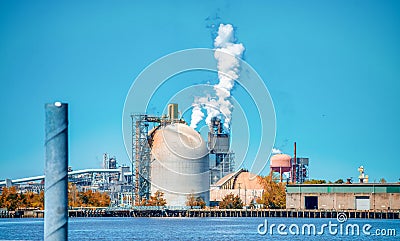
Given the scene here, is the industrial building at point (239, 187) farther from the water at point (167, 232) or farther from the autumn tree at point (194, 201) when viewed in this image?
the water at point (167, 232)

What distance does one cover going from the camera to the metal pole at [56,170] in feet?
20.4

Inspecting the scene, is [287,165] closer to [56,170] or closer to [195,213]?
[195,213]

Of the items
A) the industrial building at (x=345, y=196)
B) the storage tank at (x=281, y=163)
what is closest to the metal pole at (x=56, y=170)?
the industrial building at (x=345, y=196)

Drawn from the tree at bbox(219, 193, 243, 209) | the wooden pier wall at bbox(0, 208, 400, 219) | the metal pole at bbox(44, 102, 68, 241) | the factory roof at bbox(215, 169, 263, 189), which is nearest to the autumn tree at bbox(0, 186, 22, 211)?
the wooden pier wall at bbox(0, 208, 400, 219)

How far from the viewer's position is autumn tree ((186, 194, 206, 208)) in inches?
4230

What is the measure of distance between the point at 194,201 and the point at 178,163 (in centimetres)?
559

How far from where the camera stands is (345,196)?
306 ft

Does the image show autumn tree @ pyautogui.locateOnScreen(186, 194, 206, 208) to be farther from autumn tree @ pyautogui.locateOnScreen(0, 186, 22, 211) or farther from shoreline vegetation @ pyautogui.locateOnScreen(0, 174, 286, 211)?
autumn tree @ pyautogui.locateOnScreen(0, 186, 22, 211)

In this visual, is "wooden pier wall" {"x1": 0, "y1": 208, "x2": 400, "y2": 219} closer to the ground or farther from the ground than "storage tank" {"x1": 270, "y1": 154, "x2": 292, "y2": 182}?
closer to the ground

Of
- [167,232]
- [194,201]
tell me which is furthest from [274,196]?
[167,232]

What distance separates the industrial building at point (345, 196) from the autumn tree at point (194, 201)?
14.4 meters

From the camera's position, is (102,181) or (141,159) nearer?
(141,159)

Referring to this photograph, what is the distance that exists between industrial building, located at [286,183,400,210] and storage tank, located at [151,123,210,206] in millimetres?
15522

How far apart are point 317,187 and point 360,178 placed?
548 centimetres
